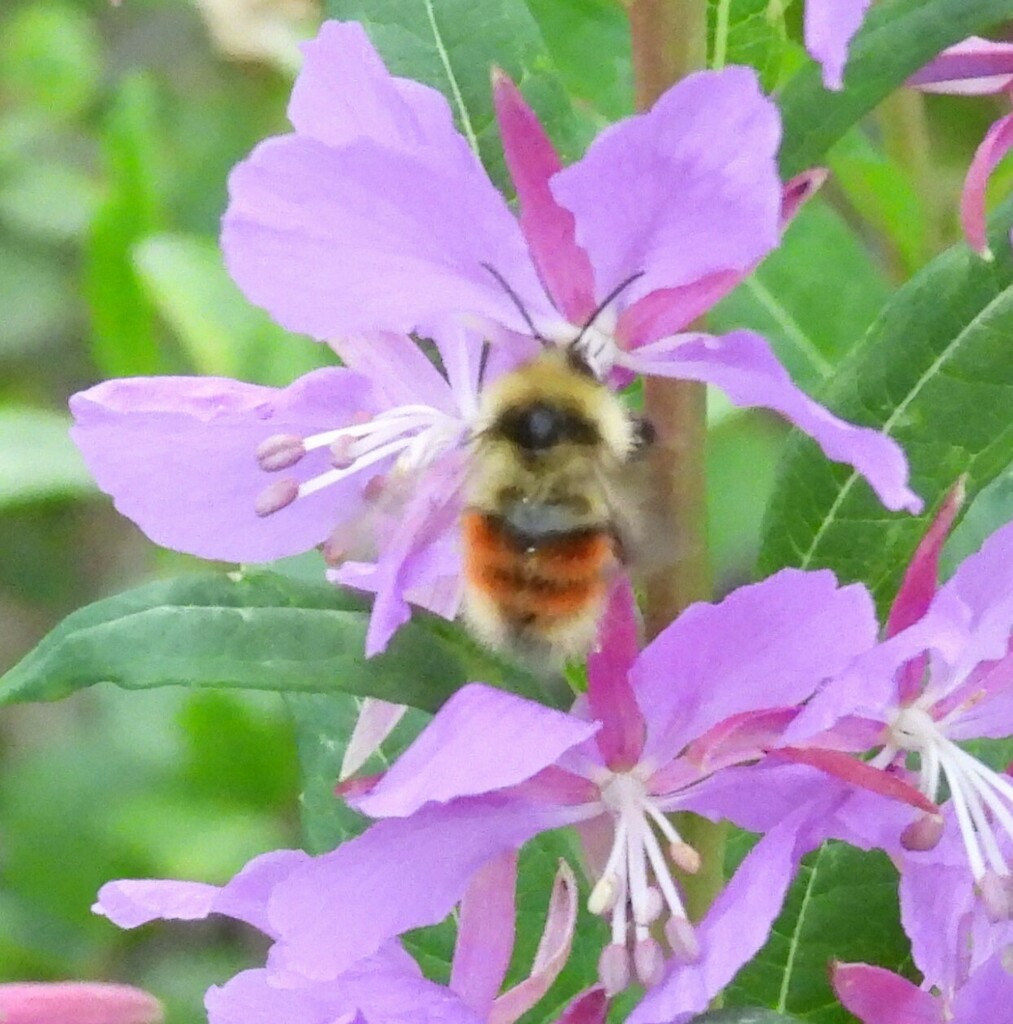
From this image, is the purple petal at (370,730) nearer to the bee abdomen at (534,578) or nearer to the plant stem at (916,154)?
the bee abdomen at (534,578)

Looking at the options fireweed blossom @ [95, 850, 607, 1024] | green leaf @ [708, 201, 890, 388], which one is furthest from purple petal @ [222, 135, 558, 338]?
green leaf @ [708, 201, 890, 388]

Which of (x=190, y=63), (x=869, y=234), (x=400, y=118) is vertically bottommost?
(x=869, y=234)

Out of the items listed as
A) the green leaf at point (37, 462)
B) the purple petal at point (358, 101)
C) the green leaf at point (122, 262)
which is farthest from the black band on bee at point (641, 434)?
the green leaf at point (122, 262)

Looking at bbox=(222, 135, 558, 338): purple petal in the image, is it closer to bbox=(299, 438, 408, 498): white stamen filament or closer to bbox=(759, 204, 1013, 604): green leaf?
bbox=(299, 438, 408, 498): white stamen filament

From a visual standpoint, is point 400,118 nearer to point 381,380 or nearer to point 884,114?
point 381,380

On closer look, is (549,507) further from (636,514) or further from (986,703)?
(986,703)

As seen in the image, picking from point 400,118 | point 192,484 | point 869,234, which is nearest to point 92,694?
point 869,234
